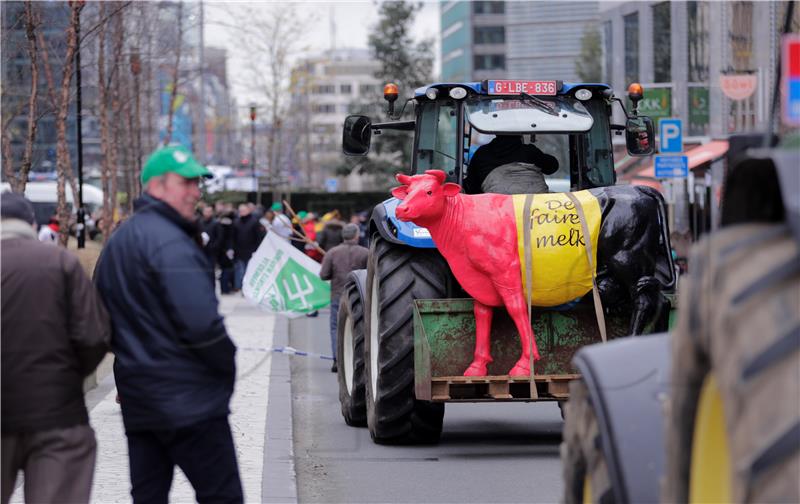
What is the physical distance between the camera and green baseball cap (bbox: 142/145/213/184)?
6156 mm

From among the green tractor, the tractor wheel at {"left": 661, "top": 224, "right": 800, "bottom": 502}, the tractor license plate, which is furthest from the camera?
the tractor license plate

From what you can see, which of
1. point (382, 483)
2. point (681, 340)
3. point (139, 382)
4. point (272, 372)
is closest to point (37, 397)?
point (139, 382)

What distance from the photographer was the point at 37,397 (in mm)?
5773

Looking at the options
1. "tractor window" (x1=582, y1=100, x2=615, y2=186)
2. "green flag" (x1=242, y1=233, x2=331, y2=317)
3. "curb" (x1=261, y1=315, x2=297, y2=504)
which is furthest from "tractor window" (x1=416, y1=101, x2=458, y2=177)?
"green flag" (x1=242, y1=233, x2=331, y2=317)

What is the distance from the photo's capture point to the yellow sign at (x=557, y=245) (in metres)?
10.4

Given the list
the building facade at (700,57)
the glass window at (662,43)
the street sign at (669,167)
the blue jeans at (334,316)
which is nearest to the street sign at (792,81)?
the blue jeans at (334,316)

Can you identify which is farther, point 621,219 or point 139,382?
point 621,219

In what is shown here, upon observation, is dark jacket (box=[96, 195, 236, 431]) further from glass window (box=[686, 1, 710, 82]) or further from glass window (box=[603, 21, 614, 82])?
glass window (box=[603, 21, 614, 82])

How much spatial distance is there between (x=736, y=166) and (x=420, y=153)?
8.26 meters

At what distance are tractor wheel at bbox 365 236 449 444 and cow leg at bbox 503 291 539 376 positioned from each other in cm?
63

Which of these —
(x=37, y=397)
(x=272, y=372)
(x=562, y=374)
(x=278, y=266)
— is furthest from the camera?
(x=278, y=266)

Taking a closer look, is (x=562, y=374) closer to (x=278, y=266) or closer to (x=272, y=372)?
(x=272, y=372)

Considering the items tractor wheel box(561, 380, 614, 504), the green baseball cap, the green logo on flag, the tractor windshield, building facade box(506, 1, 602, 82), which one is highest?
building facade box(506, 1, 602, 82)

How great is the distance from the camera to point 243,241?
32.6 m
